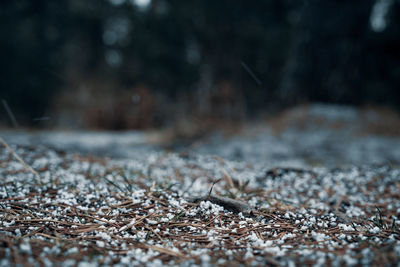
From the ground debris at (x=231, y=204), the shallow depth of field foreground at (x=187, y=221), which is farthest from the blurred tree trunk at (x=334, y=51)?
the ground debris at (x=231, y=204)

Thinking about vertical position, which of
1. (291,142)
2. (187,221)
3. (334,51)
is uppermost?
(334,51)

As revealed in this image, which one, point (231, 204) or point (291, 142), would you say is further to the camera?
point (291, 142)

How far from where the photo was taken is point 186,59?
9.12 metres

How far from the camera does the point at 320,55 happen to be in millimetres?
5883

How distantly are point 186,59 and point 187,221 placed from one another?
8.47 meters

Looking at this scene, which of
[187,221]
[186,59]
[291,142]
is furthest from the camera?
[186,59]

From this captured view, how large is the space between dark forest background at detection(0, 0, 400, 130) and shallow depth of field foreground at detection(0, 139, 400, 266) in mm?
4710

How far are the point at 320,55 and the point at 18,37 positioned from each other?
315 inches

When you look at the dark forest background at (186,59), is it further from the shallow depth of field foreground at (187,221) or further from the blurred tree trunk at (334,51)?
the shallow depth of field foreground at (187,221)

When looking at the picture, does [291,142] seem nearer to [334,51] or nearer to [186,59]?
[334,51]

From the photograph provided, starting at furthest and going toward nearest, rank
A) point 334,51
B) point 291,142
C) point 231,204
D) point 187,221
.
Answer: point 334,51 < point 291,142 < point 231,204 < point 187,221

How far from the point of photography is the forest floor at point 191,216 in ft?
2.93

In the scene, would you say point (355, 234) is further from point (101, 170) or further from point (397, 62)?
point (397, 62)

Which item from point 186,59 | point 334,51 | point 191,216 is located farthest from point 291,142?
point 186,59
